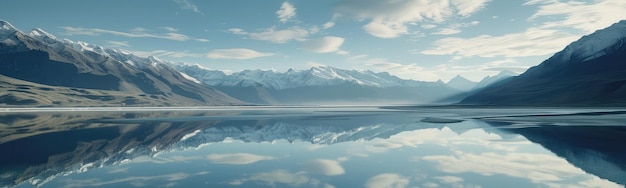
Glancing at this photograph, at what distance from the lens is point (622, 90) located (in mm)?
188500

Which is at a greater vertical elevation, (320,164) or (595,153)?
(595,153)

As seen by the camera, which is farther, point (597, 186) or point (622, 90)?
point (622, 90)

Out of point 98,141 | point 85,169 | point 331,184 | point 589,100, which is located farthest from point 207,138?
point 589,100

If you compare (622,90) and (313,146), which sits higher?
(622,90)

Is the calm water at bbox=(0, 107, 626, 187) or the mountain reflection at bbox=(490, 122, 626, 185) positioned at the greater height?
the mountain reflection at bbox=(490, 122, 626, 185)

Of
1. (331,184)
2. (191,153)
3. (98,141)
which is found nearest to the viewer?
(331,184)

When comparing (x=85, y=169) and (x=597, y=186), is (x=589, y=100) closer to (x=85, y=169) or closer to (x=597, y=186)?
(x=597, y=186)

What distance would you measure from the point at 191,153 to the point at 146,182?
1273cm

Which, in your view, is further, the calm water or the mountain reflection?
the mountain reflection

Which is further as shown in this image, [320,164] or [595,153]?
[595,153]

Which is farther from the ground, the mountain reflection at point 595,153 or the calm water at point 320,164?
the mountain reflection at point 595,153

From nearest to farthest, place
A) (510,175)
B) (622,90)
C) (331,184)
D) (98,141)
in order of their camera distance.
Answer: (331,184)
(510,175)
(98,141)
(622,90)

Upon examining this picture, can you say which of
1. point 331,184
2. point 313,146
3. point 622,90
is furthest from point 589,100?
point 331,184

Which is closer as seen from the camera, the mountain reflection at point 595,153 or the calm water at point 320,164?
the calm water at point 320,164
